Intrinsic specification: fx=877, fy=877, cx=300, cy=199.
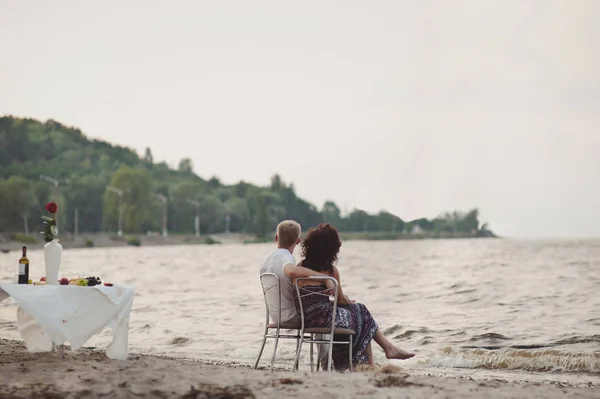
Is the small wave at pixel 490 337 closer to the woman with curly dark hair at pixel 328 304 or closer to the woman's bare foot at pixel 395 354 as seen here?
the woman's bare foot at pixel 395 354

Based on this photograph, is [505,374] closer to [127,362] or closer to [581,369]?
[581,369]

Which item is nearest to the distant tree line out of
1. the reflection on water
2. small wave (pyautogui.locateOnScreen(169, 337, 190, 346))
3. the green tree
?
the green tree

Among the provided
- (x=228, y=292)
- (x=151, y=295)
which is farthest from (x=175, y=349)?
(x=228, y=292)

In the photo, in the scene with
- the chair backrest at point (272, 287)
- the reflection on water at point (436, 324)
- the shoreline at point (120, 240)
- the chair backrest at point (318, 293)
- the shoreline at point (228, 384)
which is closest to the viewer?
the shoreline at point (228, 384)

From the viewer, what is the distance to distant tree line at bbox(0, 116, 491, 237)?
13625cm

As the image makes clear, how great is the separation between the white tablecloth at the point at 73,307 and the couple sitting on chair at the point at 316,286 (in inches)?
60.9

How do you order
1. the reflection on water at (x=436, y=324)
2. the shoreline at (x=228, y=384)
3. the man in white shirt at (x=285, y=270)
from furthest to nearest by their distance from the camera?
the reflection on water at (x=436, y=324) < the man in white shirt at (x=285, y=270) < the shoreline at (x=228, y=384)

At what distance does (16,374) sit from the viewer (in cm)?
770

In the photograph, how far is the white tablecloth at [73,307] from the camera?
8.38 meters

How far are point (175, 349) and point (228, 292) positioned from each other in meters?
15.7

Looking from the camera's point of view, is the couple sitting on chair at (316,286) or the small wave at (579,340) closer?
the couple sitting on chair at (316,286)

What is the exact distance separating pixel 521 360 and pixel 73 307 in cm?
697

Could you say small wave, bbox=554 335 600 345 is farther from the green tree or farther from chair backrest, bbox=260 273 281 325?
the green tree

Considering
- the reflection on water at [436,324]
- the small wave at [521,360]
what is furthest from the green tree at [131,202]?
the small wave at [521,360]
